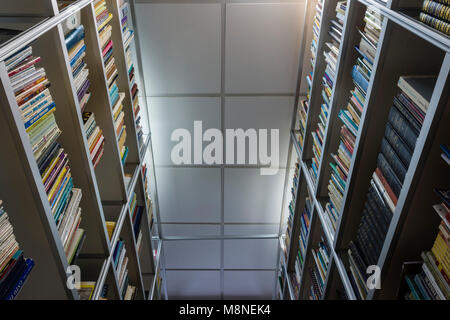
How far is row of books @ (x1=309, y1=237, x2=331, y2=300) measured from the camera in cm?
220

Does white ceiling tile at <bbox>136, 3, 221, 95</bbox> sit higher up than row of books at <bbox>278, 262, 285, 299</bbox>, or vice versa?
white ceiling tile at <bbox>136, 3, 221, 95</bbox>

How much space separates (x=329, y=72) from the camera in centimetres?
204

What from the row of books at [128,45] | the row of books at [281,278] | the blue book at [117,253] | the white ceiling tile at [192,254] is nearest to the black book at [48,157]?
the blue book at [117,253]

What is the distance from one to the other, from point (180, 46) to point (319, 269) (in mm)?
1916

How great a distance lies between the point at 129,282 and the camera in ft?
8.77

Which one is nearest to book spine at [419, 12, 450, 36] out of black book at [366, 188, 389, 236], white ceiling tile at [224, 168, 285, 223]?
black book at [366, 188, 389, 236]

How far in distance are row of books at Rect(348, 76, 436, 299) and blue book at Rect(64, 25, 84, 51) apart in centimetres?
132

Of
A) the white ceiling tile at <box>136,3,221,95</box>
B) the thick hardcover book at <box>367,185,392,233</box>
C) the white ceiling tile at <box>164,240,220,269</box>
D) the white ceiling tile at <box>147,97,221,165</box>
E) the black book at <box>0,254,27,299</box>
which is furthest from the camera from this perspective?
the white ceiling tile at <box>164,240,220,269</box>

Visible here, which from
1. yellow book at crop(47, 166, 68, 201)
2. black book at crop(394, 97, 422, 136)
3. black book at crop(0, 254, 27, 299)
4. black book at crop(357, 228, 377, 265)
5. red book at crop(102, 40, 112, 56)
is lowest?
black book at crop(357, 228, 377, 265)

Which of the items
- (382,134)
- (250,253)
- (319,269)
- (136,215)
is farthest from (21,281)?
(250,253)

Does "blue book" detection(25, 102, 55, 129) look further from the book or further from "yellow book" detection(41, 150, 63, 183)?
Answer: the book

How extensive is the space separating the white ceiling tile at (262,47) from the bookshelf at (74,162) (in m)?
0.74

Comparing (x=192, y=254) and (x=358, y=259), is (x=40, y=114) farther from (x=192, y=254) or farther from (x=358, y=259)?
(x=192, y=254)

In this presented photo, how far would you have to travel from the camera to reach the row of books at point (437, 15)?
3.17ft
